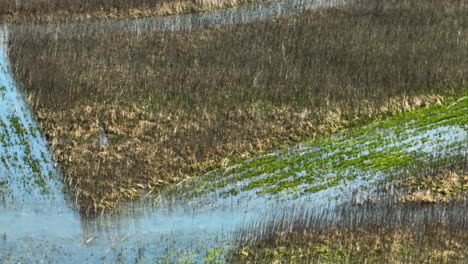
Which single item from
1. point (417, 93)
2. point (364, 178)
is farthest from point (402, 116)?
point (364, 178)

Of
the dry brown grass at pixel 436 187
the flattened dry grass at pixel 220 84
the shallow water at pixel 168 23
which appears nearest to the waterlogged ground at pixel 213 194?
the dry brown grass at pixel 436 187

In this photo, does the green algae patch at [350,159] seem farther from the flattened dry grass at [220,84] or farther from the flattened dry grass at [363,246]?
the flattened dry grass at [363,246]

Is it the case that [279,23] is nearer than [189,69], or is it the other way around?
[189,69]

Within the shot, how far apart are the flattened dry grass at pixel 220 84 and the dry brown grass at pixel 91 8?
7.47 feet

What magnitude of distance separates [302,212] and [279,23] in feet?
37.8

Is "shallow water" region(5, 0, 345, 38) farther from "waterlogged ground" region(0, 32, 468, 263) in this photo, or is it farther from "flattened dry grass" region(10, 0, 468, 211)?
"waterlogged ground" region(0, 32, 468, 263)

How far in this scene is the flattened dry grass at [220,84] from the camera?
1670 centimetres

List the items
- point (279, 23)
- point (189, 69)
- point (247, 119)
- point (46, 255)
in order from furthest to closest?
point (279, 23)
point (189, 69)
point (247, 119)
point (46, 255)

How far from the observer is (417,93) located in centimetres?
1998

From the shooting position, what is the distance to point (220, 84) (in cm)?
2038

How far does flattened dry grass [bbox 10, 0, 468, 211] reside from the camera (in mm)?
16703

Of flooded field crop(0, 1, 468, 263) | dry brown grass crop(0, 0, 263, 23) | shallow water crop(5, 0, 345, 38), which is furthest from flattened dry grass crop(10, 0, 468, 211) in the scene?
dry brown grass crop(0, 0, 263, 23)

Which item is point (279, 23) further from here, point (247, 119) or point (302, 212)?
point (302, 212)

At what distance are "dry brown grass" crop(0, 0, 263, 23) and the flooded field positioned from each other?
8498mm
